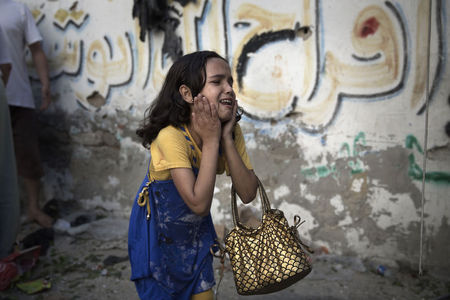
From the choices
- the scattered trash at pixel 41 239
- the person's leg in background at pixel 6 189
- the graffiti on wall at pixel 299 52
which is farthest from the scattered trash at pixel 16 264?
A: the graffiti on wall at pixel 299 52

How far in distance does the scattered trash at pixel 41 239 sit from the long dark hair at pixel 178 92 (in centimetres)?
227

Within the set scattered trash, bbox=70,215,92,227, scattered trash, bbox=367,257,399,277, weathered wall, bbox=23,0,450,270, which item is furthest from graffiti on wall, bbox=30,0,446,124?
scattered trash, bbox=70,215,92,227

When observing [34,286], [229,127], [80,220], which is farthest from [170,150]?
[80,220]

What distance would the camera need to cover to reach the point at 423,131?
267cm

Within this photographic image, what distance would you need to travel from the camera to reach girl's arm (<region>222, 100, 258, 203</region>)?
1.61 metres

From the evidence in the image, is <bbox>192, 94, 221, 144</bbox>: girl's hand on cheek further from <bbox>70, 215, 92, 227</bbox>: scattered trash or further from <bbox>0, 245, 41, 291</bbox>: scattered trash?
<bbox>70, 215, 92, 227</bbox>: scattered trash

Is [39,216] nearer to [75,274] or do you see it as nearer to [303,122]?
[75,274]

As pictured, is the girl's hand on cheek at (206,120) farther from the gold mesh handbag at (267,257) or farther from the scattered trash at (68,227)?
the scattered trash at (68,227)

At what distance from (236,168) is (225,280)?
1563mm

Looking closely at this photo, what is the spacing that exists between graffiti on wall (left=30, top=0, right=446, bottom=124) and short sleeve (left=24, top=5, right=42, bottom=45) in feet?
2.34

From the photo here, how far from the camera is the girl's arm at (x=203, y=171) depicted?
1.44 meters

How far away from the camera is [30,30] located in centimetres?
382

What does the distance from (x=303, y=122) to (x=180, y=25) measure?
1.45 m

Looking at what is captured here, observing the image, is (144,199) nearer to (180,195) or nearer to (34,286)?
(180,195)
